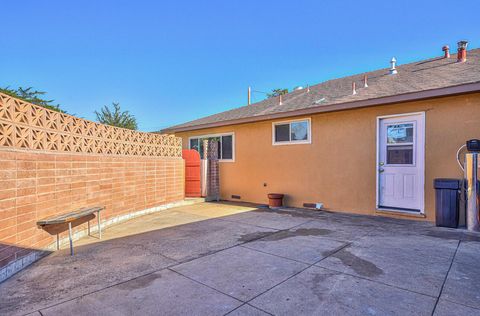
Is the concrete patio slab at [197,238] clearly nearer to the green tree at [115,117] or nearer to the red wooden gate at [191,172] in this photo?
the red wooden gate at [191,172]

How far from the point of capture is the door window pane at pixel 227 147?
9664 millimetres

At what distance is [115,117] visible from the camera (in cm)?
2700

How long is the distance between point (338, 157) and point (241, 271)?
16.0 ft

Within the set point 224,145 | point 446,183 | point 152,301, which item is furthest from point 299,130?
point 152,301

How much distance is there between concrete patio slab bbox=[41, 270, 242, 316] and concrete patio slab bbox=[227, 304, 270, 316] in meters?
0.06

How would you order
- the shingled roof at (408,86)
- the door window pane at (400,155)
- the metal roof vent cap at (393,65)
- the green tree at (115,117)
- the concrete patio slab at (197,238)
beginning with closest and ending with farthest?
the concrete patio slab at (197,238)
the shingled roof at (408,86)
the door window pane at (400,155)
the metal roof vent cap at (393,65)
the green tree at (115,117)

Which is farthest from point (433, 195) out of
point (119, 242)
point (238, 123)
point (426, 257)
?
point (119, 242)

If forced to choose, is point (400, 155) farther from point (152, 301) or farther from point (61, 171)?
point (61, 171)

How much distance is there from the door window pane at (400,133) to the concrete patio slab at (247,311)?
5606 millimetres

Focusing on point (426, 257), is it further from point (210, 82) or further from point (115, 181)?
point (210, 82)

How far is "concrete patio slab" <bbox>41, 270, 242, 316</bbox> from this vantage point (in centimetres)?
227

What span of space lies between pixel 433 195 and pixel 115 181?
7.18 m

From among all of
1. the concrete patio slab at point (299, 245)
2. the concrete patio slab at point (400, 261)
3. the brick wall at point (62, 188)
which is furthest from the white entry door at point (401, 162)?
the brick wall at point (62, 188)

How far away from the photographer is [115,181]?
5.92 meters
